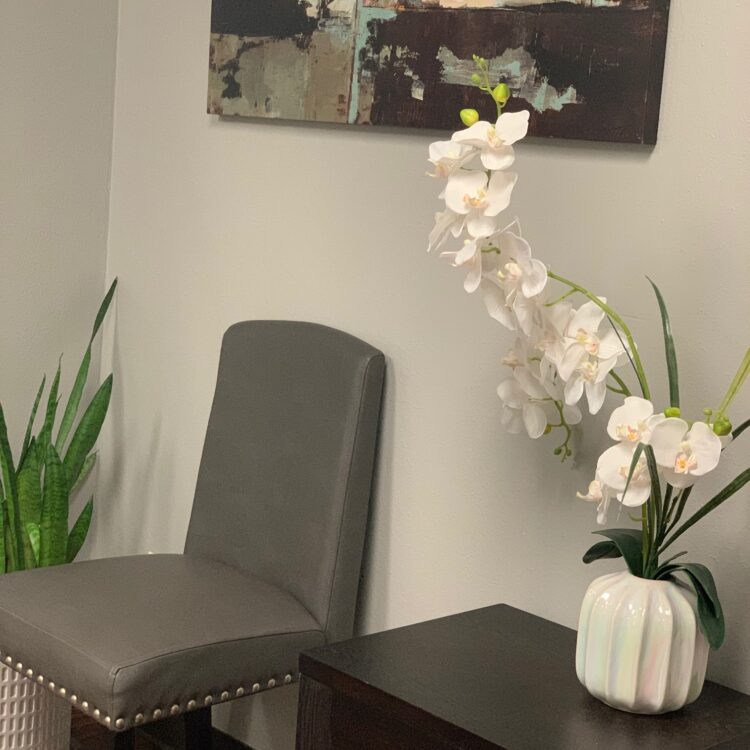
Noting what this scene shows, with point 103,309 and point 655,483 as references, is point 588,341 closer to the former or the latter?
point 655,483

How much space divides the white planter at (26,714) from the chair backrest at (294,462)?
Answer: 16.5 inches

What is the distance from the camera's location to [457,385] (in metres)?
2.20

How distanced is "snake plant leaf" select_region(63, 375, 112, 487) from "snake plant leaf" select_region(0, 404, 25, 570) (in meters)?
0.15

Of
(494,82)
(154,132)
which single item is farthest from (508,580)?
(154,132)

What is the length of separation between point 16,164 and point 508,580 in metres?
1.58

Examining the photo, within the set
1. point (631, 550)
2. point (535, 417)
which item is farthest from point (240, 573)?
point (631, 550)

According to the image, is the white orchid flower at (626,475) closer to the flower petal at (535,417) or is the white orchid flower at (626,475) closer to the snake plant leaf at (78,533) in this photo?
the flower petal at (535,417)

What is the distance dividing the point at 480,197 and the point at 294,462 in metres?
0.93

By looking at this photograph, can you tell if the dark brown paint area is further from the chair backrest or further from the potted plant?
the potted plant

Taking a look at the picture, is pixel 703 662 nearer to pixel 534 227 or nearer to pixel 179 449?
pixel 534 227

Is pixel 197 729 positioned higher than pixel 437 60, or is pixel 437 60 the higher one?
pixel 437 60

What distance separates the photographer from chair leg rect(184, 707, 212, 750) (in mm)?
2473

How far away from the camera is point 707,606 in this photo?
1.59 metres

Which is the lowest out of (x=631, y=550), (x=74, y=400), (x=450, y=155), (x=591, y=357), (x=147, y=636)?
(x=147, y=636)
